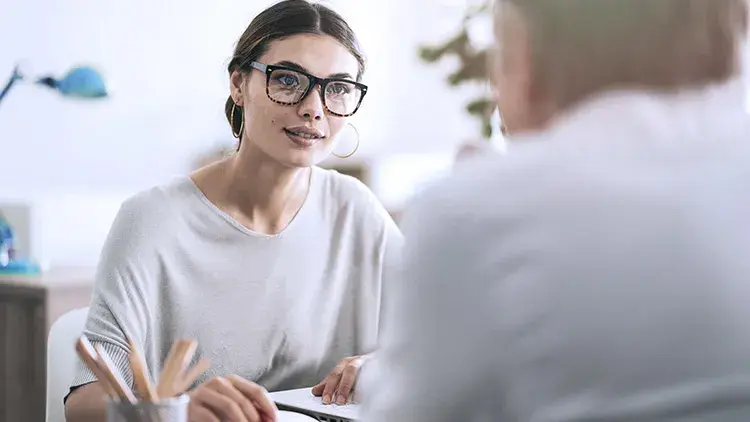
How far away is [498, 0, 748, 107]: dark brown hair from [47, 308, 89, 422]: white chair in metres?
1.26

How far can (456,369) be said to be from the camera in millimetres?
684

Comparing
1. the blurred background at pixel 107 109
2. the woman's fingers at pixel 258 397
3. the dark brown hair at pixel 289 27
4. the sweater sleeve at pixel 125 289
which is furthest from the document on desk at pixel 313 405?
the blurred background at pixel 107 109

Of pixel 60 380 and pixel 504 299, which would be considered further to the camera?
pixel 60 380

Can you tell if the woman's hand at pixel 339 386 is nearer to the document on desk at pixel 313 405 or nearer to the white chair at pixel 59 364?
the document on desk at pixel 313 405

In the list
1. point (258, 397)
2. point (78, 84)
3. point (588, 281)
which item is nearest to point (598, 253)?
point (588, 281)

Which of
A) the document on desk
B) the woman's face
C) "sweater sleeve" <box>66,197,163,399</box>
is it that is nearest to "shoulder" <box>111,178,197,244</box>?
"sweater sleeve" <box>66,197,163,399</box>

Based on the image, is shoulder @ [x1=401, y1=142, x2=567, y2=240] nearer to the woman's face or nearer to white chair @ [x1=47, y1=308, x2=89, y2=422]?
the woman's face

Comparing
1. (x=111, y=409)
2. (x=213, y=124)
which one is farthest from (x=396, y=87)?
(x=111, y=409)

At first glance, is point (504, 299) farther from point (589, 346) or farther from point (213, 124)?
point (213, 124)

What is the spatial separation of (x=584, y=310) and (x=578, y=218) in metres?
0.06

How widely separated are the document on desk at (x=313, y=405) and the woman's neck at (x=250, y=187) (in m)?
0.44

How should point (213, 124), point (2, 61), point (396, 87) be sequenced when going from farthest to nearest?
point (396, 87)
point (213, 124)
point (2, 61)

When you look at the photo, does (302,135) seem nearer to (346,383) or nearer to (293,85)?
(293,85)

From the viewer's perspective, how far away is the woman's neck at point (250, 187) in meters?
1.78
